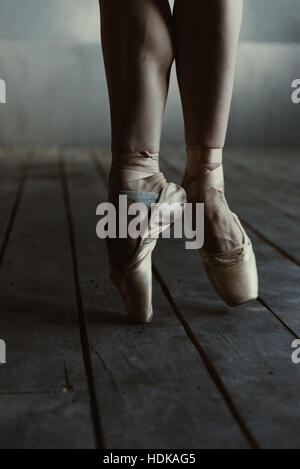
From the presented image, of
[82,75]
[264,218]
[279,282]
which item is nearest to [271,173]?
[264,218]

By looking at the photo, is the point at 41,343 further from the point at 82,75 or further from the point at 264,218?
the point at 82,75

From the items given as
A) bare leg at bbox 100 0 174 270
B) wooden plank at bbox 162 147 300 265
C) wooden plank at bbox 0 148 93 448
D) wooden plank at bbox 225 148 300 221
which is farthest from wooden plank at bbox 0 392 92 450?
wooden plank at bbox 225 148 300 221

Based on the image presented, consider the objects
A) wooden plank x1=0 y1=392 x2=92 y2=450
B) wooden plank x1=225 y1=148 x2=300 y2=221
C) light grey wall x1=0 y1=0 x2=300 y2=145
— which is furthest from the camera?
light grey wall x1=0 y1=0 x2=300 y2=145

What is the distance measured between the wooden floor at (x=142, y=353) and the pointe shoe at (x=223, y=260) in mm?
27

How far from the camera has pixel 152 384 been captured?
718 mm

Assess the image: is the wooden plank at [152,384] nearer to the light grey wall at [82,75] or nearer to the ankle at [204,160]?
Result: the ankle at [204,160]

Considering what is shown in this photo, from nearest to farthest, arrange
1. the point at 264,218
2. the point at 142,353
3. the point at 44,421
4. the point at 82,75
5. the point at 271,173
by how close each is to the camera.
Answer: the point at 44,421
the point at 142,353
the point at 264,218
the point at 271,173
the point at 82,75

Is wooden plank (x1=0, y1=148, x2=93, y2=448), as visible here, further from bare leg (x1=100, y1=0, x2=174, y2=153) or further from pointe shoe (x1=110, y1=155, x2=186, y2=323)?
bare leg (x1=100, y1=0, x2=174, y2=153)

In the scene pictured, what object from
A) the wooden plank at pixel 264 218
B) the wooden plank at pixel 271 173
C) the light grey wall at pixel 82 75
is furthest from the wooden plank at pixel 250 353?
the light grey wall at pixel 82 75

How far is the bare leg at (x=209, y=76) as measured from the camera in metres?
0.92

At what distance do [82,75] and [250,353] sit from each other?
301 centimetres

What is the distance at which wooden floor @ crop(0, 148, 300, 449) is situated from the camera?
2.03ft
